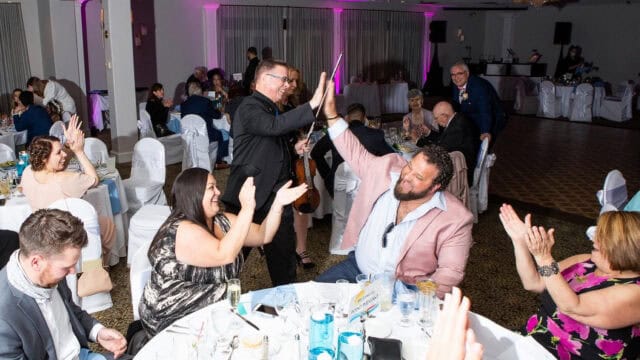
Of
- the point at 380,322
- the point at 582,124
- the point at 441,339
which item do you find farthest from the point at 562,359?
the point at 582,124

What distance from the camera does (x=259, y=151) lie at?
10.9ft

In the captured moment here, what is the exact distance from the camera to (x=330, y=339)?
1958 millimetres

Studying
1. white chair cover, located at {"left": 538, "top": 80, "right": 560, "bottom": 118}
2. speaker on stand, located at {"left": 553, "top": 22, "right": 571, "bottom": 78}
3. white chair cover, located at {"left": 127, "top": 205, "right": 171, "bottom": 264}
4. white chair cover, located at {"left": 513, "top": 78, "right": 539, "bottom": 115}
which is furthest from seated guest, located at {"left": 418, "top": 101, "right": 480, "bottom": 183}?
speaker on stand, located at {"left": 553, "top": 22, "right": 571, "bottom": 78}

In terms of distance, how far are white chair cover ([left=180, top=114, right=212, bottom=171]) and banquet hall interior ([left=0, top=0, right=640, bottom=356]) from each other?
1.68 feet

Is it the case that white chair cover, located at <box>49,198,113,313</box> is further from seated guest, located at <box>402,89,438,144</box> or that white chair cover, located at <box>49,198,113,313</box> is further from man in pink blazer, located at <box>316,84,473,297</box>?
seated guest, located at <box>402,89,438,144</box>

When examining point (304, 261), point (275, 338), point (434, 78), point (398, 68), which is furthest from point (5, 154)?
point (434, 78)

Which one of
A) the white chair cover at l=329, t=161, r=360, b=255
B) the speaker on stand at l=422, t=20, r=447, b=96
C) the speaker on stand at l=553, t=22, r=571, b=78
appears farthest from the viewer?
the speaker on stand at l=553, t=22, r=571, b=78

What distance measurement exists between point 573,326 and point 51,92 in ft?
28.2

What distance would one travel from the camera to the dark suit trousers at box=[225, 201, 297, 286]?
3445 mm

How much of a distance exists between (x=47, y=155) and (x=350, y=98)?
30.2 ft

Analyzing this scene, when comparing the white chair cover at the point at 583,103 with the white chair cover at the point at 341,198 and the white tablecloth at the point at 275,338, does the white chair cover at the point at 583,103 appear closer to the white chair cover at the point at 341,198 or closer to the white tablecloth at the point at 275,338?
the white chair cover at the point at 341,198

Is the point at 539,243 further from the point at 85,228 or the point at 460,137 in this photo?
the point at 460,137

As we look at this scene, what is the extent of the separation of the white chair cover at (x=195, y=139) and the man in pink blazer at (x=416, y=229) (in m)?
4.14

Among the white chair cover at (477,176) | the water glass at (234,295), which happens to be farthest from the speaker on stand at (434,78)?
the water glass at (234,295)
